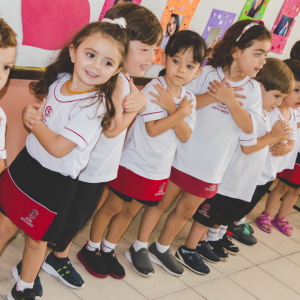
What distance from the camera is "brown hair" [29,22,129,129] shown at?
52.1 inches

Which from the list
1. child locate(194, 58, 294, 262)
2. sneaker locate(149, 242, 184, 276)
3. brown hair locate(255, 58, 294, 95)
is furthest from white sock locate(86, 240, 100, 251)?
brown hair locate(255, 58, 294, 95)

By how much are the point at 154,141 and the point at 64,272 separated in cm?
74

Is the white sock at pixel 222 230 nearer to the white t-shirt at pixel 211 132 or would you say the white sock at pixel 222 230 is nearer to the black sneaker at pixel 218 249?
the black sneaker at pixel 218 249

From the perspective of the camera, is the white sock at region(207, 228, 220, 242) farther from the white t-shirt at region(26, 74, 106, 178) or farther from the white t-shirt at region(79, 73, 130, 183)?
the white t-shirt at region(26, 74, 106, 178)

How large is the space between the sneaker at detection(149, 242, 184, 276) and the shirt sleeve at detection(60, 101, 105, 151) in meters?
1.04

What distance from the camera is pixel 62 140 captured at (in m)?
1.26

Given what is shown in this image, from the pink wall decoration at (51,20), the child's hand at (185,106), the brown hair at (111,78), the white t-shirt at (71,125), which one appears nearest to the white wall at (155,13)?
the pink wall decoration at (51,20)

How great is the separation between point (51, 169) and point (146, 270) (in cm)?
89

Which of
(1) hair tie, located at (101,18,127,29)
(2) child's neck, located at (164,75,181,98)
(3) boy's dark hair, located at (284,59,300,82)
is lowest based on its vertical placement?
(2) child's neck, located at (164,75,181,98)

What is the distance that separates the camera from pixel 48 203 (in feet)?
4.47

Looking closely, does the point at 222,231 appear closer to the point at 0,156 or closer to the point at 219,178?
the point at 219,178

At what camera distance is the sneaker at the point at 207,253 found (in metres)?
2.32

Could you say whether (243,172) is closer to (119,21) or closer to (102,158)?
(102,158)

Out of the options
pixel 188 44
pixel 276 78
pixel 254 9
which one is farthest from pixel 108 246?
pixel 254 9
